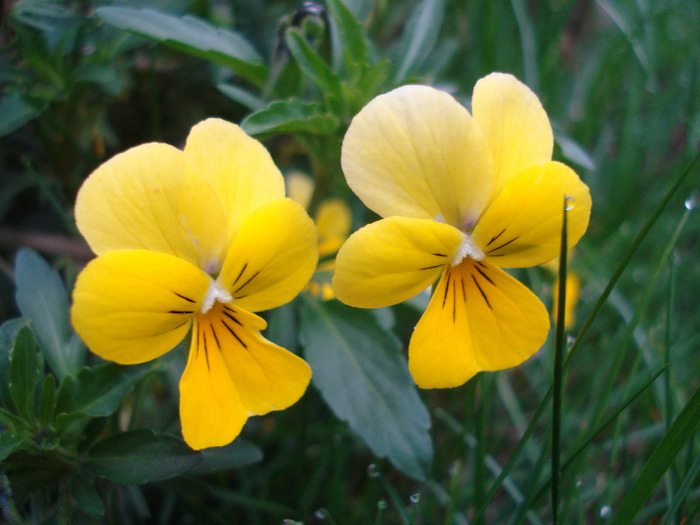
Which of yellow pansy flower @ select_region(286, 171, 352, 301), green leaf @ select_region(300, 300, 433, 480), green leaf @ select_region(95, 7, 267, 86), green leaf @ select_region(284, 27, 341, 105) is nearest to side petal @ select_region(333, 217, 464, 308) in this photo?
green leaf @ select_region(300, 300, 433, 480)

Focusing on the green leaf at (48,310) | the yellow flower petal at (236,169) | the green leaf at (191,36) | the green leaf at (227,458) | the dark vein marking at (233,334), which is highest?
the green leaf at (191,36)

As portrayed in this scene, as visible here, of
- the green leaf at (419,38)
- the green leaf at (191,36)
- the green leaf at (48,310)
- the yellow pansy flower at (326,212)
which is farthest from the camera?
the yellow pansy flower at (326,212)

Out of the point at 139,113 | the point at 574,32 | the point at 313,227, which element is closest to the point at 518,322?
the point at 313,227

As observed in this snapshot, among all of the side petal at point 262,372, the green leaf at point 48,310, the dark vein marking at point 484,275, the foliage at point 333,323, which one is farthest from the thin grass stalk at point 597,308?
the green leaf at point 48,310

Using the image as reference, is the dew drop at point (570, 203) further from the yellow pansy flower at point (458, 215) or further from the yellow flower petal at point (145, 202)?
the yellow flower petal at point (145, 202)

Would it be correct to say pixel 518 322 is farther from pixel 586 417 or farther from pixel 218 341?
pixel 586 417

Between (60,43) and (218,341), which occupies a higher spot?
(60,43)

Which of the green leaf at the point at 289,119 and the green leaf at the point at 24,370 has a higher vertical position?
the green leaf at the point at 289,119
